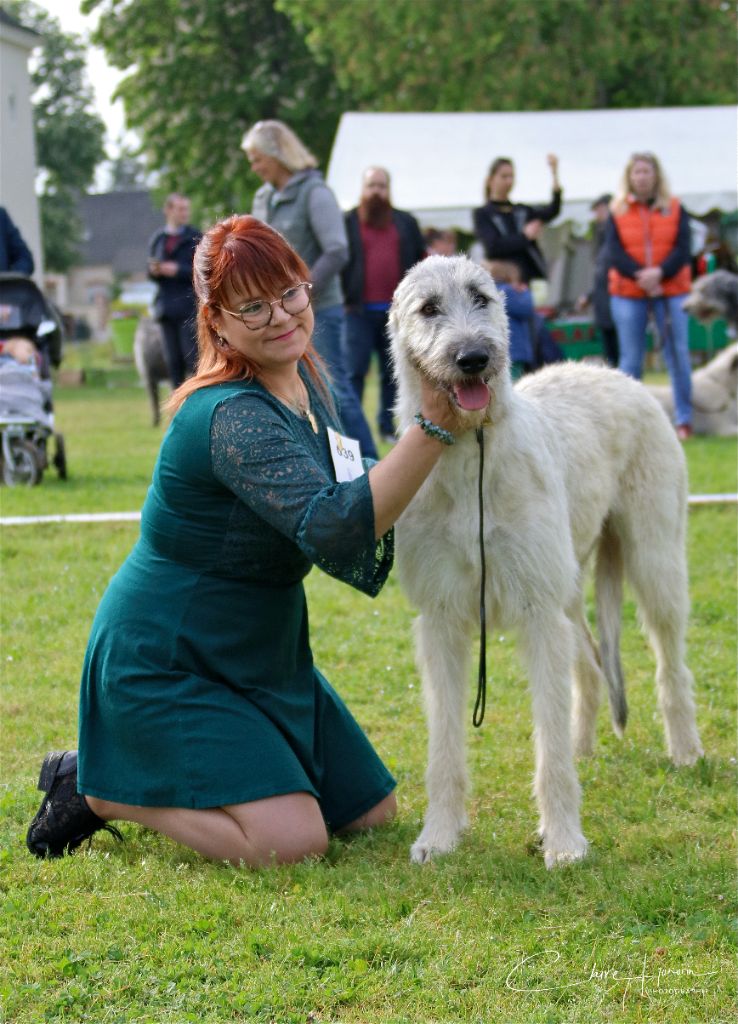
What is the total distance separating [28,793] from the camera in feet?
12.6

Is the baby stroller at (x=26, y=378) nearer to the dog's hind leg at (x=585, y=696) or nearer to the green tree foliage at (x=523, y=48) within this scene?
the dog's hind leg at (x=585, y=696)

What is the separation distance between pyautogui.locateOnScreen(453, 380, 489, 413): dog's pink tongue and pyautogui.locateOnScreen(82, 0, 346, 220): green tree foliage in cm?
2708

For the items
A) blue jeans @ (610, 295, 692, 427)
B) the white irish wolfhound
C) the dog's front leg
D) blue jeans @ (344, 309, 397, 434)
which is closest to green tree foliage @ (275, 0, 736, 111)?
blue jeans @ (610, 295, 692, 427)

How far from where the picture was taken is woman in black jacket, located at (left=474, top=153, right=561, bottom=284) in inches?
380

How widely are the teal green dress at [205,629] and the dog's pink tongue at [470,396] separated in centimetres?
43

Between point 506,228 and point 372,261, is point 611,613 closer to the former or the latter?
point 506,228

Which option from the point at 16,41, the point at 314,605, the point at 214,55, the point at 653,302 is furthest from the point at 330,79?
the point at 314,605

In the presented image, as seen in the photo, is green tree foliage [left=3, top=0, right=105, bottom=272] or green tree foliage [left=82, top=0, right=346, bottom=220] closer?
green tree foliage [left=82, top=0, right=346, bottom=220]

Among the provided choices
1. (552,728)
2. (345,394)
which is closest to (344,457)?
(552,728)

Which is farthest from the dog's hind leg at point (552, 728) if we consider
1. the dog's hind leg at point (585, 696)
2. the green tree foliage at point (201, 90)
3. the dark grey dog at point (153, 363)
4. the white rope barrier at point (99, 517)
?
the green tree foliage at point (201, 90)

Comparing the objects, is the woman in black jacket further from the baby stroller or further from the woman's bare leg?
the woman's bare leg

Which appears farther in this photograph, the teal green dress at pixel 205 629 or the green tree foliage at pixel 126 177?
the green tree foliage at pixel 126 177

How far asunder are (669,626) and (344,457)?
1.42 metres

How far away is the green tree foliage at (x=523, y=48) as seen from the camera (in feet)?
89.6
